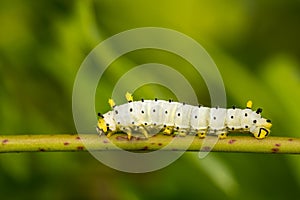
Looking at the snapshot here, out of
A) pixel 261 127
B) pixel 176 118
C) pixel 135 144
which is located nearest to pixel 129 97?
pixel 176 118

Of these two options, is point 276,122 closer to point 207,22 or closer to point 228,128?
point 228,128

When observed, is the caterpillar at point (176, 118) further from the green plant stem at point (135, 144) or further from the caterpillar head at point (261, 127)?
the green plant stem at point (135, 144)

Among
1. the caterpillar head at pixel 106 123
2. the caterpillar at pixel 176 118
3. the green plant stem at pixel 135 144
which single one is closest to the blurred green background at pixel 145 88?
the caterpillar at pixel 176 118

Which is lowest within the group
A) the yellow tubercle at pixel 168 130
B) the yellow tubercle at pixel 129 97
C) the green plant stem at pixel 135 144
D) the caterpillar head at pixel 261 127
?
the green plant stem at pixel 135 144

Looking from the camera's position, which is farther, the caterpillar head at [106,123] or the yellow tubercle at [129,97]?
the yellow tubercle at [129,97]

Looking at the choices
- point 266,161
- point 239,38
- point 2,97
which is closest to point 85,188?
point 2,97

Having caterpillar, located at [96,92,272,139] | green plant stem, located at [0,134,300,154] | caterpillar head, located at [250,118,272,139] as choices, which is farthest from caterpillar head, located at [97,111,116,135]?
caterpillar head, located at [250,118,272,139]
